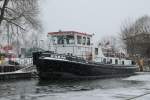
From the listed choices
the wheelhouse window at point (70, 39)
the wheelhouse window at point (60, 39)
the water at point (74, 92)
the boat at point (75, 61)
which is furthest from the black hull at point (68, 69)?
the water at point (74, 92)

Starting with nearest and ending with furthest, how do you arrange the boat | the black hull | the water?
the water → the black hull → the boat

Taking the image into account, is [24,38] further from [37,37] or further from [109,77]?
[109,77]

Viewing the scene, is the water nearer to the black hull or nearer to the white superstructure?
the black hull

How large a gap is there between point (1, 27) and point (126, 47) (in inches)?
1738

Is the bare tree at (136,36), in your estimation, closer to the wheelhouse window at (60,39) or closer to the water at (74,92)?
the wheelhouse window at (60,39)

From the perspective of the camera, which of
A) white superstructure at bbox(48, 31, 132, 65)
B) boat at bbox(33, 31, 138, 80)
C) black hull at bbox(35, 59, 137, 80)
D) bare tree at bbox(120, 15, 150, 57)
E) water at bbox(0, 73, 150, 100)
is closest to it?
water at bbox(0, 73, 150, 100)

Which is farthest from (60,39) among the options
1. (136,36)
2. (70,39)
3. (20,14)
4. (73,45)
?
(136,36)

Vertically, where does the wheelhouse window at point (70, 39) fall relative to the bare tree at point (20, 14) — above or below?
below

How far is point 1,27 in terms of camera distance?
38875 mm

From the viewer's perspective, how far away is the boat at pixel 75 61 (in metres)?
36.4

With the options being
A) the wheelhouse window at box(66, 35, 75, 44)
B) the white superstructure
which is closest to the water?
the white superstructure

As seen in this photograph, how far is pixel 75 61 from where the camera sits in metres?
37.3

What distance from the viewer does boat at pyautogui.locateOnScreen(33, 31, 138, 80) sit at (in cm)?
3638

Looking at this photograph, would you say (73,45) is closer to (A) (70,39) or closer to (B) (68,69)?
(A) (70,39)
